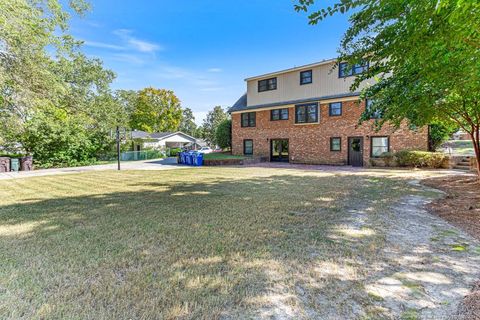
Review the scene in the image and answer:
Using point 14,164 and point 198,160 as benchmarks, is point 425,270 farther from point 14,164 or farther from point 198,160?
point 14,164

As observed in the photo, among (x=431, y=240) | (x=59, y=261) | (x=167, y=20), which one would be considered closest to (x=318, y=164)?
(x=167, y=20)

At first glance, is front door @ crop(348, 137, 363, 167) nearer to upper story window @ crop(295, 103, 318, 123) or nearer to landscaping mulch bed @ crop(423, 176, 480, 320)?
upper story window @ crop(295, 103, 318, 123)

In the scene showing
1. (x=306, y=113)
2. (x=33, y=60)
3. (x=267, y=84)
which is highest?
(x=267, y=84)

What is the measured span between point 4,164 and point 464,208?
909 inches

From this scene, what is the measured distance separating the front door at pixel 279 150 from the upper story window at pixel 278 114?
181 cm

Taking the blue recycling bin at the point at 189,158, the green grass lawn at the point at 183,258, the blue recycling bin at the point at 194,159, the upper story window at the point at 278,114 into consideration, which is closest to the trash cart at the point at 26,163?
the blue recycling bin at the point at 189,158

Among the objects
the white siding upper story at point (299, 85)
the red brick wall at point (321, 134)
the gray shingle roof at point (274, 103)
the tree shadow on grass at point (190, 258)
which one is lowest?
the tree shadow on grass at point (190, 258)

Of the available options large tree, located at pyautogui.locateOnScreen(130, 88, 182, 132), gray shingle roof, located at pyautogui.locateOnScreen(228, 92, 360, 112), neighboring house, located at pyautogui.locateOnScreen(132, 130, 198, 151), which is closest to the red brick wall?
gray shingle roof, located at pyautogui.locateOnScreen(228, 92, 360, 112)

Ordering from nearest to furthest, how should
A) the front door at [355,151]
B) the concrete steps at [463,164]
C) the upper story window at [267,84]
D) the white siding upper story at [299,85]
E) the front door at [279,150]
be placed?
the concrete steps at [463,164] < the front door at [355,151] < the white siding upper story at [299,85] < the upper story window at [267,84] < the front door at [279,150]

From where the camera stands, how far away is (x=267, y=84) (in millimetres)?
20719

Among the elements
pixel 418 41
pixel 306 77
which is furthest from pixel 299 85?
pixel 418 41

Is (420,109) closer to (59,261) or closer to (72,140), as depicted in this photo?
(59,261)

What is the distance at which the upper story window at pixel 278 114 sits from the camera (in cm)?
1988

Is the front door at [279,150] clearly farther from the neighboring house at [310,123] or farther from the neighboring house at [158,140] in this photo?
the neighboring house at [158,140]
